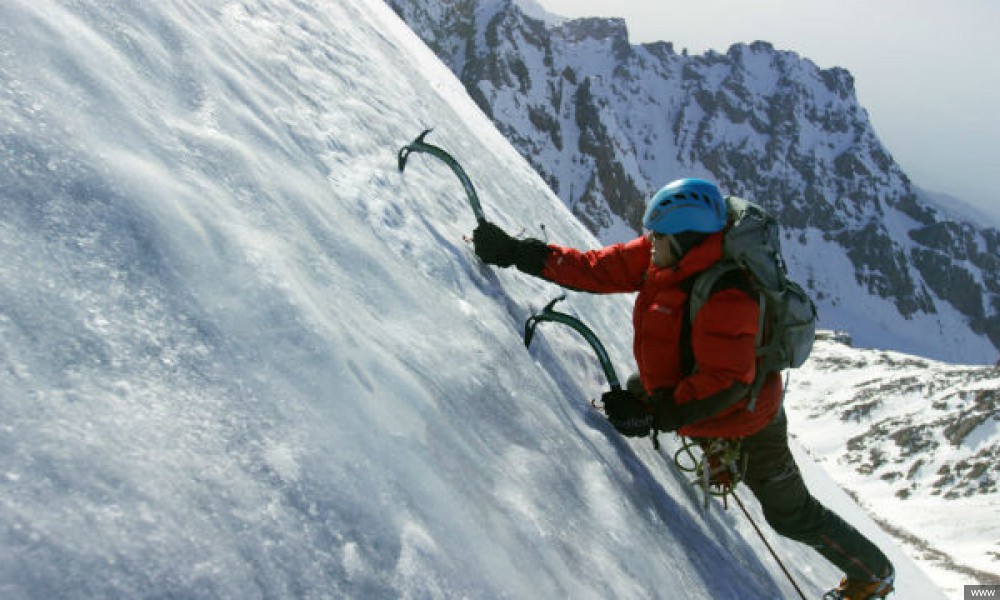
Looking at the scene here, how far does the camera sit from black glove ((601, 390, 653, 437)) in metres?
3.96

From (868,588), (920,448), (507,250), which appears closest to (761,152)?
(920,448)

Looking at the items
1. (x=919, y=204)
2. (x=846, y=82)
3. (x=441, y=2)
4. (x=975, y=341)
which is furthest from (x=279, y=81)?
(x=846, y=82)

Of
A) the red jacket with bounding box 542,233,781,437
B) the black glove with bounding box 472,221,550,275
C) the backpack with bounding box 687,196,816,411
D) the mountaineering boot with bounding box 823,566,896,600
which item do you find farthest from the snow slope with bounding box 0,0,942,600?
the backpack with bounding box 687,196,816,411

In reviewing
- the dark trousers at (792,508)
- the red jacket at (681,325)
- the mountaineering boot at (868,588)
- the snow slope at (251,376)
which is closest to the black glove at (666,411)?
the red jacket at (681,325)

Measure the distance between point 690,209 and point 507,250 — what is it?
3.96ft

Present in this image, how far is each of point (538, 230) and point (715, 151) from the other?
176 metres

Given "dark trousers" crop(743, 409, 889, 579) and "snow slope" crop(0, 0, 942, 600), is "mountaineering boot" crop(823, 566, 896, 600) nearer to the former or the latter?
"dark trousers" crop(743, 409, 889, 579)

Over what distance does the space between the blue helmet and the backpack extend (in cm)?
10

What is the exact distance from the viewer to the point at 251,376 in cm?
214

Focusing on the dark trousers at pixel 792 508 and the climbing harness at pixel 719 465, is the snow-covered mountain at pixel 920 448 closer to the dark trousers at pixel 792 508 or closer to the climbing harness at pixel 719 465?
the dark trousers at pixel 792 508

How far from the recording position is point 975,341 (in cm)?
15100

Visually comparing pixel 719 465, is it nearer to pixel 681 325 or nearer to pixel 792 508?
pixel 792 508

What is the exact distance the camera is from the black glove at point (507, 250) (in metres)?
4.49

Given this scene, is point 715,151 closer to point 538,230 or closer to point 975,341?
point 975,341
